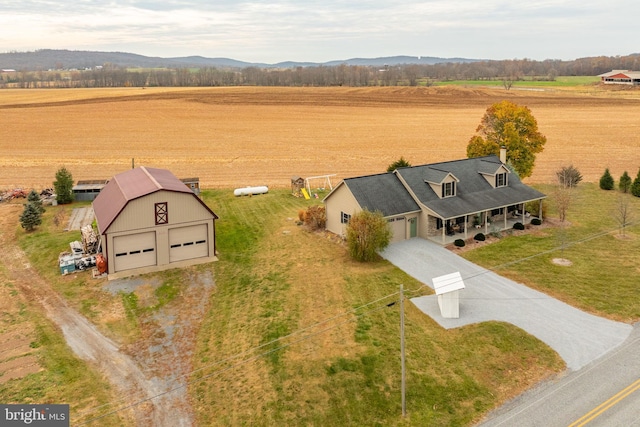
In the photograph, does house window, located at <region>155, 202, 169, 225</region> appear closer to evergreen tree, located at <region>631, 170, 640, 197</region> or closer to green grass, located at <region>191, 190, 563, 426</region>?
green grass, located at <region>191, 190, 563, 426</region>

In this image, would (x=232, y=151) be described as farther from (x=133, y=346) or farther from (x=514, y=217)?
(x=133, y=346)

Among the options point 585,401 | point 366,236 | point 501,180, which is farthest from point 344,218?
point 585,401

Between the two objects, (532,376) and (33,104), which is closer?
(532,376)

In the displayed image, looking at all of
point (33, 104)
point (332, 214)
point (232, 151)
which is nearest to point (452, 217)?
point (332, 214)

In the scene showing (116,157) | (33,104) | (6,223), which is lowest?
(6,223)

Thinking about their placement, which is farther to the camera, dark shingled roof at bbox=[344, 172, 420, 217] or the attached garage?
the attached garage

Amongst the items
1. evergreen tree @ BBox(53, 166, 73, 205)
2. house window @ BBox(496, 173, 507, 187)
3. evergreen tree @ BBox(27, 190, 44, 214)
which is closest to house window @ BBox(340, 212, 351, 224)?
house window @ BBox(496, 173, 507, 187)

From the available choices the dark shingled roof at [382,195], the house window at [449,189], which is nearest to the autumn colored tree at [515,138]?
the house window at [449,189]
